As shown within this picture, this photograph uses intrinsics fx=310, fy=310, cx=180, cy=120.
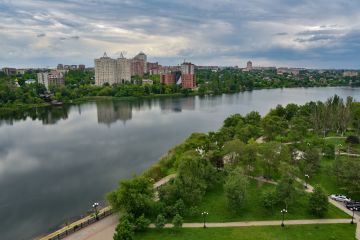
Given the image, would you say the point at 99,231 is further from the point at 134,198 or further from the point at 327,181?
the point at 327,181

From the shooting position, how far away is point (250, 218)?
66.7ft

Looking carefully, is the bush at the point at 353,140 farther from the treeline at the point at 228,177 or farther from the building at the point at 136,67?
the building at the point at 136,67

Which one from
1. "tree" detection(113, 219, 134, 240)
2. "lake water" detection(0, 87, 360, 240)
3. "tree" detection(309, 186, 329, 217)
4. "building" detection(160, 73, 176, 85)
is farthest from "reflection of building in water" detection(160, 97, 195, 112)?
"tree" detection(113, 219, 134, 240)

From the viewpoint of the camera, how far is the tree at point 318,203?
20.2m

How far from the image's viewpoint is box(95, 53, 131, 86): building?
131 metres

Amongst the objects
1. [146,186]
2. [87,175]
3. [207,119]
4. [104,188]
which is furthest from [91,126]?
[146,186]

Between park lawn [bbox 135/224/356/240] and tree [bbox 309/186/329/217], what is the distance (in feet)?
4.05


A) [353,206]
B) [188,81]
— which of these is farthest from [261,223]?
[188,81]

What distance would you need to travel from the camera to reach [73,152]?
39.6 metres

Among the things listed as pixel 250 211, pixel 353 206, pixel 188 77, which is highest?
pixel 188 77

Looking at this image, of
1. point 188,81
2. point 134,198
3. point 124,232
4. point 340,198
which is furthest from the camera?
point 188,81

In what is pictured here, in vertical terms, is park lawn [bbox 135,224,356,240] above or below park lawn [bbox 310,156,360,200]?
below

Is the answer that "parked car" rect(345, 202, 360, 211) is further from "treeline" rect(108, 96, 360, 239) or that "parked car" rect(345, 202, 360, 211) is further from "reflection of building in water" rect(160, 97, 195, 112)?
"reflection of building in water" rect(160, 97, 195, 112)

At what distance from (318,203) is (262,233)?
4.68 m
